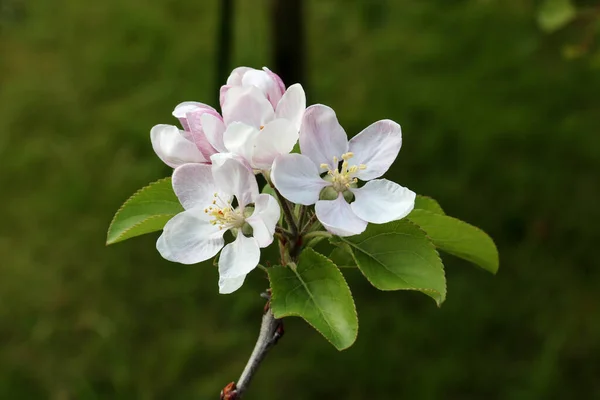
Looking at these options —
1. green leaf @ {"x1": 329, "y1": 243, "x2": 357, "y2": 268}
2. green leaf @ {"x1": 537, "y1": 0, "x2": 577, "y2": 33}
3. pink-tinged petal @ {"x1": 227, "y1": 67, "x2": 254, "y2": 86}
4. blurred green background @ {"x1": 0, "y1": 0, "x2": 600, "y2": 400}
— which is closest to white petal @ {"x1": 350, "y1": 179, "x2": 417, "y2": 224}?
green leaf @ {"x1": 329, "y1": 243, "x2": 357, "y2": 268}

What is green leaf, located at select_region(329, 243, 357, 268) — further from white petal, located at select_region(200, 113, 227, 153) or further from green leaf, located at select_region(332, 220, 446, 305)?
white petal, located at select_region(200, 113, 227, 153)

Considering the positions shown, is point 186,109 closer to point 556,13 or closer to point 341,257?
point 341,257

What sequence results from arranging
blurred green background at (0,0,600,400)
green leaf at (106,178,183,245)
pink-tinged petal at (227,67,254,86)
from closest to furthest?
pink-tinged petal at (227,67,254,86), green leaf at (106,178,183,245), blurred green background at (0,0,600,400)

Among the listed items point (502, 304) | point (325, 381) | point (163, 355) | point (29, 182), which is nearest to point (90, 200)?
point (29, 182)

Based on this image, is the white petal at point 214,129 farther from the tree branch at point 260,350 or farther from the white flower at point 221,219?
the tree branch at point 260,350

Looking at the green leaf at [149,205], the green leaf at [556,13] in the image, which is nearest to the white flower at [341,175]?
the green leaf at [149,205]

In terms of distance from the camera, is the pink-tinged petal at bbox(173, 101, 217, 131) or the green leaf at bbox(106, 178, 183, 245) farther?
the green leaf at bbox(106, 178, 183, 245)
